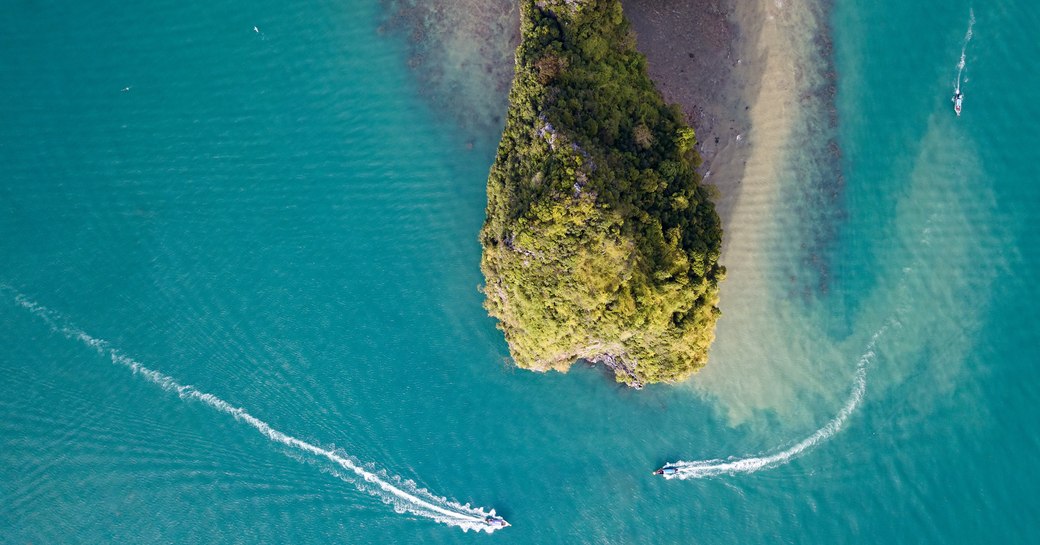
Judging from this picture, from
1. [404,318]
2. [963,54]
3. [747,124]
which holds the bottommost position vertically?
[404,318]

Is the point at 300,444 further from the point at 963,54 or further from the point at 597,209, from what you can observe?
the point at 963,54

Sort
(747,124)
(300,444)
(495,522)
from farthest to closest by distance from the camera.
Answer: (300,444) → (495,522) → (747,124)

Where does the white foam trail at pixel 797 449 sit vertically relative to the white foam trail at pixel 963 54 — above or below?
below

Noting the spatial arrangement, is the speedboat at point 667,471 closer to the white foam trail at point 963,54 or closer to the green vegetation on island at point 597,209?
the green vegetation on island at point 597,209

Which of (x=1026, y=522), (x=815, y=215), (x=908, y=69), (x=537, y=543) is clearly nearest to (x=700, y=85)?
(x=815, y=215)

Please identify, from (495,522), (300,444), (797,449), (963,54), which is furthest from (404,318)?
(963,54)

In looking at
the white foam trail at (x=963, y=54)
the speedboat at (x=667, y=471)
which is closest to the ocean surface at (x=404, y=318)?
the white foam trail at (x=963, y=54)
